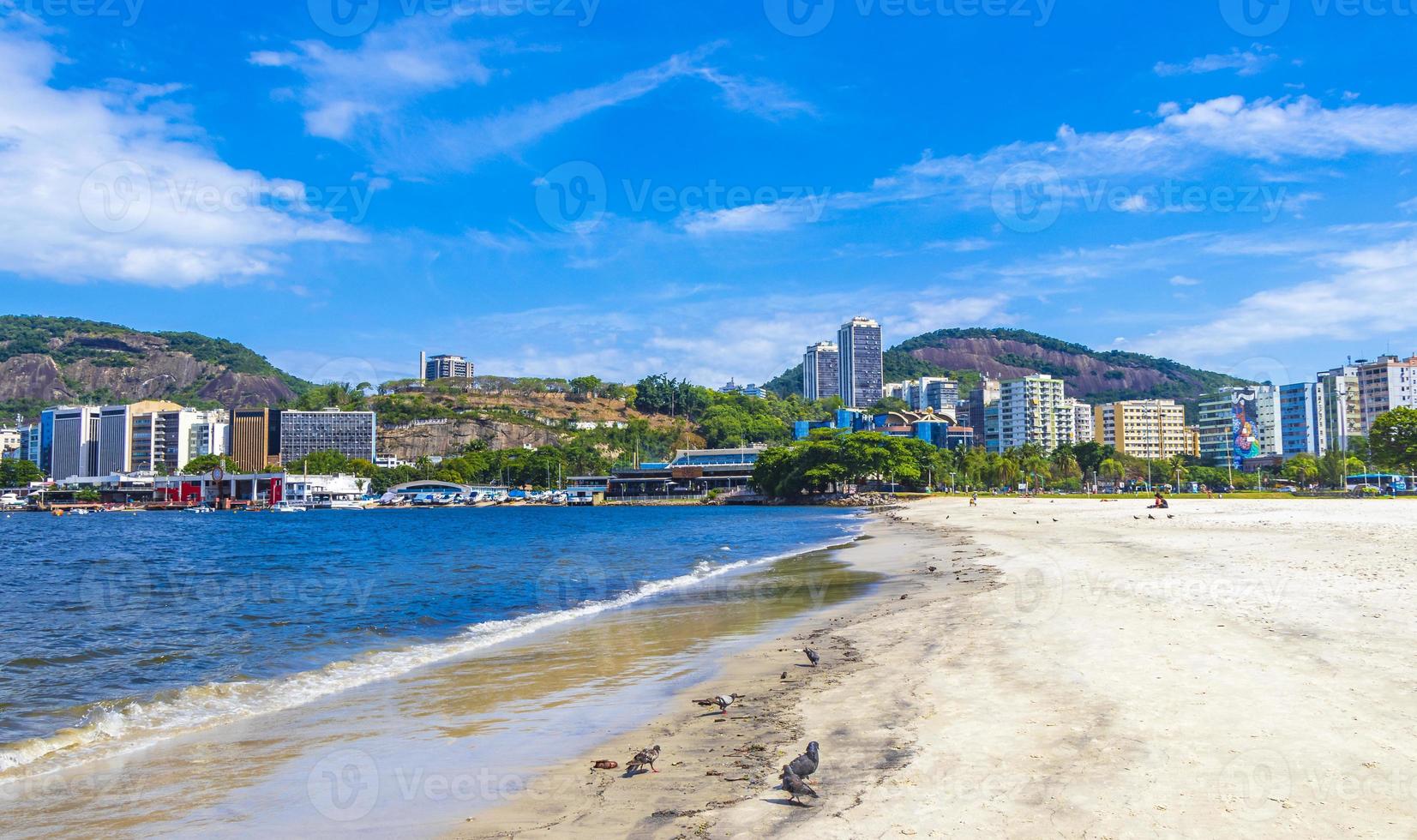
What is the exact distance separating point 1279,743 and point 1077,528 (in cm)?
3480

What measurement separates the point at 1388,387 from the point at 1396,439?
399ft

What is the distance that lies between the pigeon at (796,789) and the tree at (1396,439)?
332 feet

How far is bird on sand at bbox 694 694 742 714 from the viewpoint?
31.8 ft

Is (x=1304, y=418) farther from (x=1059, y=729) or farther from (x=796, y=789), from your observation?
(x=796, y=789)

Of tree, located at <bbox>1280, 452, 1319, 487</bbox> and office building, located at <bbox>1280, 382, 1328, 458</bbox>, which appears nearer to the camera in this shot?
tree, located at <bbox>1280, 452, 1319, 487</bbox>

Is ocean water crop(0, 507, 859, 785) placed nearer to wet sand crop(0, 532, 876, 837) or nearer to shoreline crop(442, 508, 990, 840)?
wet sand crop(0, 532, 876, 837)

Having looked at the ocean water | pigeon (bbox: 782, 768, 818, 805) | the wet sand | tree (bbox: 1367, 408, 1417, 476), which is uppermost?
tree (bbox: 1367, 408, 1417, 476)

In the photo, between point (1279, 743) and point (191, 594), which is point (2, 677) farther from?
point (1279, 743)

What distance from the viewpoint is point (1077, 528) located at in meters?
39.4

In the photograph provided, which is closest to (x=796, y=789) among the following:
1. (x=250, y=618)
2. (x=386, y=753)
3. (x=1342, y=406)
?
(x=386, y=753)

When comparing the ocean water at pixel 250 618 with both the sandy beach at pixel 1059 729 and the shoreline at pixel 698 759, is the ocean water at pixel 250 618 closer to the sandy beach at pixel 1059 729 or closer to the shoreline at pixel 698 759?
the shoreline at pixel 698 759

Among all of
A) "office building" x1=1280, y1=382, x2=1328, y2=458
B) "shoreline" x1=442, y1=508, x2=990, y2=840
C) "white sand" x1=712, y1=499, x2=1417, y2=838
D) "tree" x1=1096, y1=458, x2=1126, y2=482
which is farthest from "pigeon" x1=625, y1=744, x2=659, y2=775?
"office building" x1=1280, y1=382, x2=1328, y2=458

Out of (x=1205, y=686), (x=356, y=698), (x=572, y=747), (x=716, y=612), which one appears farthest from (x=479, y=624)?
(x=1205, y=686)

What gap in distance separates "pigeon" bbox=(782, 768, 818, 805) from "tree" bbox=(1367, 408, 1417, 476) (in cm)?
10126
